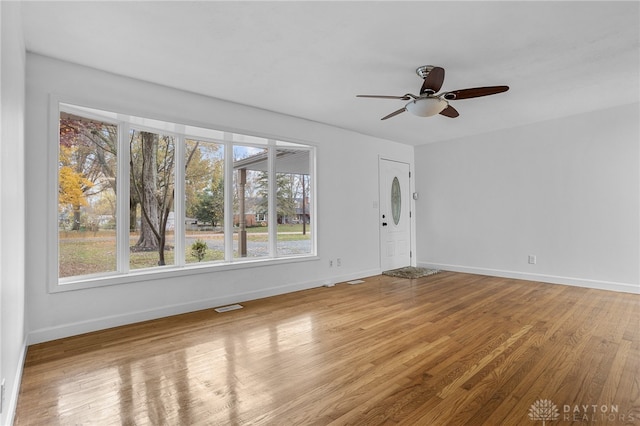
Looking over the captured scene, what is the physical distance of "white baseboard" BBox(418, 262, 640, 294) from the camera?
449cm

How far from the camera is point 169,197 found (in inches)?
156

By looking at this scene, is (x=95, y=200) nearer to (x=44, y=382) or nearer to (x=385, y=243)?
(x=44, y=382)

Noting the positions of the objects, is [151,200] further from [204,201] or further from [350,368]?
[350,368]

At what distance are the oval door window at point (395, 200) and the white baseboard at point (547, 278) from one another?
48.2 inches

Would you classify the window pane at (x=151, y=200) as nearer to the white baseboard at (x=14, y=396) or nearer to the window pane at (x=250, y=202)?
the window pane at (x=250, y=202)

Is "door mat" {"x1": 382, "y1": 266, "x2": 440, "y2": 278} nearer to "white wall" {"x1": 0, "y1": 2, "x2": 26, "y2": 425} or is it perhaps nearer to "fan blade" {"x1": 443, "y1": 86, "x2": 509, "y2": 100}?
"fan blade" {"x1": 443, "y1": 86, "x2": 509, "y2": 100}

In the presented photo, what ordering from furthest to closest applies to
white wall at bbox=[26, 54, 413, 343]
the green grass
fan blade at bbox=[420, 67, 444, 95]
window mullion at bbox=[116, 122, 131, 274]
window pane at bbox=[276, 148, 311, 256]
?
window pane at bbox=[276, 148, 311, 256], window mullion at bbox=[116, 122, 131, 274], the green grass, white wall at bbox=[26, 54, 413, 343], fan blade at bbox=[420, 67, 444, 95]

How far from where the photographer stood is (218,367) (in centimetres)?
240

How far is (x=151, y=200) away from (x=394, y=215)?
448 centimetres

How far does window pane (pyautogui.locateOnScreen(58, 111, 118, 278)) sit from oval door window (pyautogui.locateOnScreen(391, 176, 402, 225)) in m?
4.80

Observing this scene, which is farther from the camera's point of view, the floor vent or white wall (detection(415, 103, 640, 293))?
white wall (detection(415, 103, 640, 293))

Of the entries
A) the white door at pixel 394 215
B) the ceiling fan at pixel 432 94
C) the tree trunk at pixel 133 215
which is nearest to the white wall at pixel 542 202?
the white door at pixel 394 215

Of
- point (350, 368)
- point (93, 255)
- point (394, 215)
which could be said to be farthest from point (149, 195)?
point (394, 215)

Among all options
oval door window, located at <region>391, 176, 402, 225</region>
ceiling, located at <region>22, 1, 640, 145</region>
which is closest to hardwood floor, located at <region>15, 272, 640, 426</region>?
ceiling, located at <region>22, 1, 640, 145</region>
